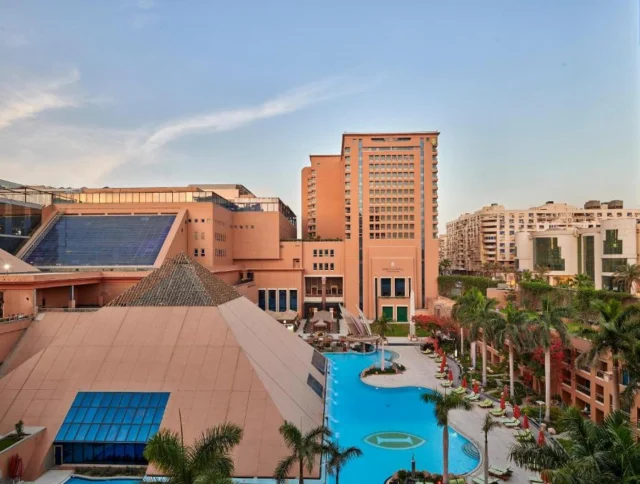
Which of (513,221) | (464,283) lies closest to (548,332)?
(464,283)

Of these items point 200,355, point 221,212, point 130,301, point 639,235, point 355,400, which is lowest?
point 355,400

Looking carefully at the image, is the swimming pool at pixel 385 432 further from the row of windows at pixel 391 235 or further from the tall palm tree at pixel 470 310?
the row of windows at pixel 391 235

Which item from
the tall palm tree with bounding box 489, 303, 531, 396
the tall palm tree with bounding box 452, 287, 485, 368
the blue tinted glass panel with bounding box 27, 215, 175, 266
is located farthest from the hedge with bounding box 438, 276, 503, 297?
the blue tinted glass panel with bounding box 27, 215, 175, 266

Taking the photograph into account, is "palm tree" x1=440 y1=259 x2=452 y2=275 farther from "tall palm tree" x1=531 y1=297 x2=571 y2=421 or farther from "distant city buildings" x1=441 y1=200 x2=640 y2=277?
"tall palm tree" x1=531 y1=297 x2=571 y2=421

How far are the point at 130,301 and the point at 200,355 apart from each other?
7.22 meters

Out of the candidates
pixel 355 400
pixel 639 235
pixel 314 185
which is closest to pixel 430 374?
pixel 355 400

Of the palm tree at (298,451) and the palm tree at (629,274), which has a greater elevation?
the palm tree at (629,274)

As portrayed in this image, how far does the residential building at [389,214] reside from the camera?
68812mm

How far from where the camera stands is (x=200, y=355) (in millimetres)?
24328

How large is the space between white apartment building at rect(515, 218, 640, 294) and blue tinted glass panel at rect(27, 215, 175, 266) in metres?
54.1

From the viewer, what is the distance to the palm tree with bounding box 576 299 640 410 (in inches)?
737

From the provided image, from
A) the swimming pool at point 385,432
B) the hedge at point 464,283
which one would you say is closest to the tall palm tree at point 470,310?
the swimming pool at point 385,432

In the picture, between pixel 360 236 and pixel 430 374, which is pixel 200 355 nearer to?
pixel 430 374

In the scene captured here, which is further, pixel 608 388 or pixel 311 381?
pixel 311 381
